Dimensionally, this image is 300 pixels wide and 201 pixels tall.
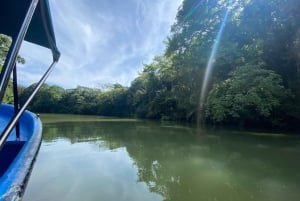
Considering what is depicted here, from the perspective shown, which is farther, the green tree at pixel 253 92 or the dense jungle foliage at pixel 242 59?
the dense jungle foliage at pixel 242 59

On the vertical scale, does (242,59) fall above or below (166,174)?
above

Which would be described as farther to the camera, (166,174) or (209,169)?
(209,169)

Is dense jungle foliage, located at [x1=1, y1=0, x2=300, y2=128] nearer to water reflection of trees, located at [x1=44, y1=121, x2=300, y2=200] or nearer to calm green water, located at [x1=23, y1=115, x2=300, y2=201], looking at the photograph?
water reflection of trees, located at [x1=44, y1=121, x2=300, y2=200]

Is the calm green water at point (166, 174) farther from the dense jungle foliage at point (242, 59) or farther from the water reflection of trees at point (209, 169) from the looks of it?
the dense jungle foliage at point (242, 59)

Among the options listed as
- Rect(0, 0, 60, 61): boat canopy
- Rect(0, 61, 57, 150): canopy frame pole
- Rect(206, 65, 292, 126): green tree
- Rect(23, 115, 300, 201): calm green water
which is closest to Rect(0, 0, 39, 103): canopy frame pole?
Rect(0, 61, 57, 150): canopy frame pole

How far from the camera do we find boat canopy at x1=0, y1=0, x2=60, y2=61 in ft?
4.22

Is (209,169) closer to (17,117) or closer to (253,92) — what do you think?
(17,117)

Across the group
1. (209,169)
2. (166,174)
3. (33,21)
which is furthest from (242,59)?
(33,21)

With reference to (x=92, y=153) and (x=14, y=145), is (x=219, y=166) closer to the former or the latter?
(x=92, y=153)

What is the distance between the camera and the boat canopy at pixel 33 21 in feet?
4.22

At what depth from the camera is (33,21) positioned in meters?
1.48

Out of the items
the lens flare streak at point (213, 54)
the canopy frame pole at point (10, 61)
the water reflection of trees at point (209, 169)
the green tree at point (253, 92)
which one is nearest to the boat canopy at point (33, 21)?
the canopy frame pole at point (10, 61)

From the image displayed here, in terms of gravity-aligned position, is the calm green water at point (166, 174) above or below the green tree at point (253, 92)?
below

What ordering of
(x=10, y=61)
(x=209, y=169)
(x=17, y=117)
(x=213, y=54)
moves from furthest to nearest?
(x=213, y=54), (x=209, y=169), (x=17, y=117), (x=10, y=61)
